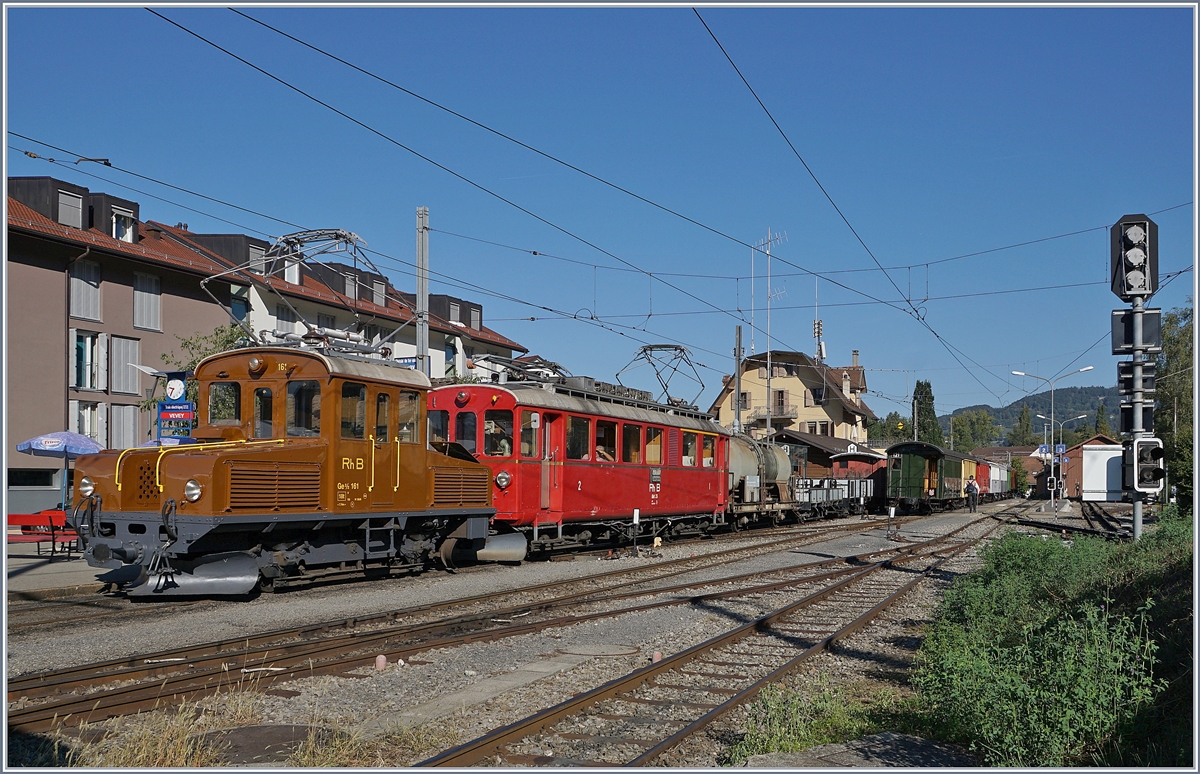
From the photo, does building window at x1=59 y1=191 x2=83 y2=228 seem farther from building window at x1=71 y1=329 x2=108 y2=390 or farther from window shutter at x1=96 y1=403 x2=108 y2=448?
window shutter at x1=96 y1=403 x2=108 y2=448

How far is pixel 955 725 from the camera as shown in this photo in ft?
20.6

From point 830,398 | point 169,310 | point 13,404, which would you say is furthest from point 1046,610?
point 830,398

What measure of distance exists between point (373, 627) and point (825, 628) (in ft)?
17.7

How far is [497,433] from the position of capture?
17.7 metres

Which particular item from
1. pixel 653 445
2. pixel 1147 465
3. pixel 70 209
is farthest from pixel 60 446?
pixel 1147 465

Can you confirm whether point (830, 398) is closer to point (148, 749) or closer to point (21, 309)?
point (21, 309)

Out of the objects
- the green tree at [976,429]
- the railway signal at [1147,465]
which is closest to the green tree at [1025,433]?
the green tree at [976,429]

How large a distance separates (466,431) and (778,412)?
2495 inches

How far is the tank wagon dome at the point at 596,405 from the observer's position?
17.7m

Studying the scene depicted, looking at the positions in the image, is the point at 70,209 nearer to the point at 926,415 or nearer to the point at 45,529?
the point at 45,529

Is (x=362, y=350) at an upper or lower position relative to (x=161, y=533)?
upper

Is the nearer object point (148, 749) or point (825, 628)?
point (148, 749)

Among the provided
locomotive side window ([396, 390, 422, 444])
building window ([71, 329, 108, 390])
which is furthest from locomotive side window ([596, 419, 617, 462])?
building window ([71, 329, 108, 390])

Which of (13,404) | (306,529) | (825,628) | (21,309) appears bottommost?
(825,628)
